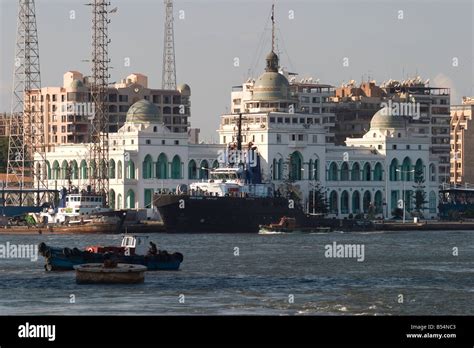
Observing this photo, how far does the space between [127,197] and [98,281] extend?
98.7 m

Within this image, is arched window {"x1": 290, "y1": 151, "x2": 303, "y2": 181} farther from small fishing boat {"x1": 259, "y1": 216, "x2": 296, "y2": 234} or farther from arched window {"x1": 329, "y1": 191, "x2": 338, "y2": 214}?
small fishing boat {"x1": 259, "y1": 216, "x2": 296, "y2": 234}

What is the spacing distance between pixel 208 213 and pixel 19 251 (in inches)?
1678

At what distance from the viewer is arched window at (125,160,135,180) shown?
176m

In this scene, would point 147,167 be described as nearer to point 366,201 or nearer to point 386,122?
point 366,201

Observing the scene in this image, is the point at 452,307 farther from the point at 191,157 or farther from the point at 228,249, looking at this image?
the point at 191,157

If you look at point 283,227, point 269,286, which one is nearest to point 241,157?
point 283,227

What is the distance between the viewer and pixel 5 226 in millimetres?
153250

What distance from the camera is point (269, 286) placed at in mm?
79188

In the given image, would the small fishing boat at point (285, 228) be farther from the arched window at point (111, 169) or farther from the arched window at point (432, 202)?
the arched window at point (432, 202)

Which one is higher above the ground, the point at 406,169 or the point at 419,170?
the point at 406,169

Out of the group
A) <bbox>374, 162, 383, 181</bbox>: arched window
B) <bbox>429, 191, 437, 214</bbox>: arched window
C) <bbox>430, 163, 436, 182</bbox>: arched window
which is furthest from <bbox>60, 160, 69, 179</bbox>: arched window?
<bbox>430, 163, 436, 182</bbox>: arched window
